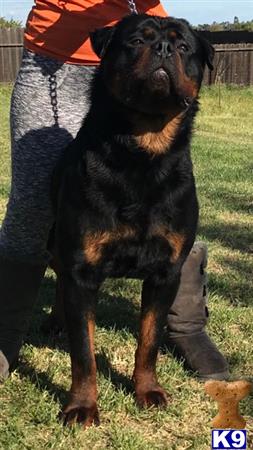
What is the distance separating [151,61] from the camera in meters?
→ 2.64

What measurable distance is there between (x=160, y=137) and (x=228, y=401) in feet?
3.49

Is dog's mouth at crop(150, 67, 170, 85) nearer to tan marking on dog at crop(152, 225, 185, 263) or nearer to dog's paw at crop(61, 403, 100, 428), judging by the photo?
tan marking on dog at crop(152, 225, 185, 263)

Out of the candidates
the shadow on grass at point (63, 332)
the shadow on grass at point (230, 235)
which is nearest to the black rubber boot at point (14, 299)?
the shadow on grass at point (63, 332)

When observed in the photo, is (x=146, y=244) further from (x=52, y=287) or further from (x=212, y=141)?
(x=212, y=141)

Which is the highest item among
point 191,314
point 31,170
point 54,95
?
point 54,95

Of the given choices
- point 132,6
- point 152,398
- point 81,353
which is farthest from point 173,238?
point 132,6

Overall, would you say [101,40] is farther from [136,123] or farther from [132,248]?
[132,248]

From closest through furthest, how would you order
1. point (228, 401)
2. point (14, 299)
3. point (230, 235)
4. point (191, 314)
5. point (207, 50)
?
point (228, 401), point (207, 50), point (14, 299), point (191, 314), point (230, 235)

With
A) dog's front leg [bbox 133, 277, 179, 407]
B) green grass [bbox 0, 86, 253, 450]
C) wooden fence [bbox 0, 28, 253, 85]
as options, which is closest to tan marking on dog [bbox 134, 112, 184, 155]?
green grass [bbox 0, 86, 253, 450]

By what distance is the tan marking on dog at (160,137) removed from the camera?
111 inches

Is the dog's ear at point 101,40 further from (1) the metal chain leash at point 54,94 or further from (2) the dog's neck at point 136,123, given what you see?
(1) the metal chain leash at point 54,94

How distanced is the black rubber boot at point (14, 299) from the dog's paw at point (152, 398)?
28.3 inches

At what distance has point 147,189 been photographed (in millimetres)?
2795

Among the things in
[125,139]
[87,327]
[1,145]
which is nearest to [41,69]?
[125,139]
